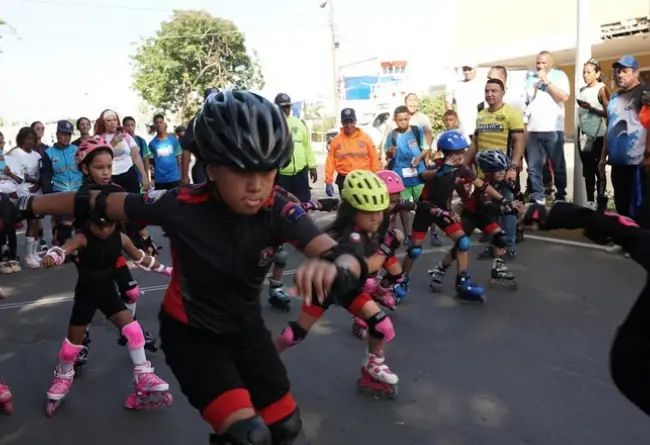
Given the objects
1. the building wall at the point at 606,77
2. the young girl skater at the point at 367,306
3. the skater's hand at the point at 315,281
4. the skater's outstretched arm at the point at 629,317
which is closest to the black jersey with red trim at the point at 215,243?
the skater's hand at the point at 315,281

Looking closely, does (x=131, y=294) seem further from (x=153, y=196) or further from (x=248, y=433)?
(x=248, y=433)

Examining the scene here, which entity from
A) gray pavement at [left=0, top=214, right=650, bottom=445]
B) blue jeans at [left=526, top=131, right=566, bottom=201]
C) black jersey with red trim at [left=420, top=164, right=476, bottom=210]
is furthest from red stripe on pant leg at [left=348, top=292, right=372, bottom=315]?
blue jeans at [left=526, top=131, right=566, bottom=201]

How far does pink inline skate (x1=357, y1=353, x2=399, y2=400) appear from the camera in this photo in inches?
177

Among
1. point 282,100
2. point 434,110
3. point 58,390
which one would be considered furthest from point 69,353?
point 434,110

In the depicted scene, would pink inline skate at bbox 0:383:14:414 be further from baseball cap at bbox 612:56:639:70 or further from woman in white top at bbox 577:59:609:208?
woman in white top at bbox 577:59:609:208

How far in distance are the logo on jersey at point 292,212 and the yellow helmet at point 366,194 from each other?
1.80m

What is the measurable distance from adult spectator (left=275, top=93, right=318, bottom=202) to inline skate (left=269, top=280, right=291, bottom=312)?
1.98m

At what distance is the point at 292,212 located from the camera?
2.76m

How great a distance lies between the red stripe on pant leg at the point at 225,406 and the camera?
101 inches

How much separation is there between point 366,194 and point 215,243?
1986 mm

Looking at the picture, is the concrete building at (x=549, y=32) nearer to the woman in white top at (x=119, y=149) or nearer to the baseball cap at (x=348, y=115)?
the baseball cap at (x=348, y=115)

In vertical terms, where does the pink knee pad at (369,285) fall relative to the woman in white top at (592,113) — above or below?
below

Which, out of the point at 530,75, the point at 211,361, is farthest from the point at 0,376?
the point at 530,75

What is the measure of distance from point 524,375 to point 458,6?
93.1 feet
